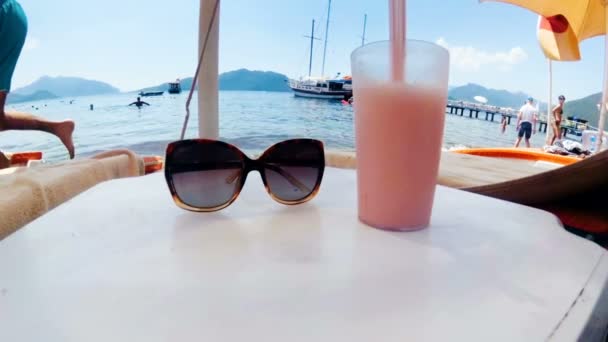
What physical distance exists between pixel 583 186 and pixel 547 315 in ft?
1.34

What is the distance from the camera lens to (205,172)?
0.30 meters

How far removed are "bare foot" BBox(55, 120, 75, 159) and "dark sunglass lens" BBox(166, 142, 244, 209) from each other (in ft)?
4.86

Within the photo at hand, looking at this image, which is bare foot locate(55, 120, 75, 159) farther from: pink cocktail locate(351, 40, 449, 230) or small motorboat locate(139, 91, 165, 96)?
small motorboat locate(139, 91, 165, 96)

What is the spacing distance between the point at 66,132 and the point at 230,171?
1.53m

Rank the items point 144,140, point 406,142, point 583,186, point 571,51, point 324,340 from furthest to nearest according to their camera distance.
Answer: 1. point 144,140
2. point 571,51
3. point 583,186
4. point 406,142
5. point 324,340

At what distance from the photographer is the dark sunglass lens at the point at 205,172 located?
28 cm

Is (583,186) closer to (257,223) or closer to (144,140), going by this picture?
(257,223)

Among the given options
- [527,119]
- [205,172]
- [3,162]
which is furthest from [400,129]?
[527,119]

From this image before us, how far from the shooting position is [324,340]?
0.12 metres

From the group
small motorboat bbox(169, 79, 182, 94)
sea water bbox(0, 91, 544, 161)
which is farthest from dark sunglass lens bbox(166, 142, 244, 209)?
small motorboat bbox(169, 79, 182, 94)

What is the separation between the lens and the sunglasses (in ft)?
0.92

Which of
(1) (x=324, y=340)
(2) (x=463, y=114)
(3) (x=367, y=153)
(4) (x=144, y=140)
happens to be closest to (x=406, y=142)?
(3) (x=367, y=153)

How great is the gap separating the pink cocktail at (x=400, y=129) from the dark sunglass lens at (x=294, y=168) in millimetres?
70

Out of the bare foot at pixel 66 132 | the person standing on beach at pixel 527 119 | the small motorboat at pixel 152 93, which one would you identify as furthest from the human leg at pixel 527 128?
the small motorboat at pixel 152 93
